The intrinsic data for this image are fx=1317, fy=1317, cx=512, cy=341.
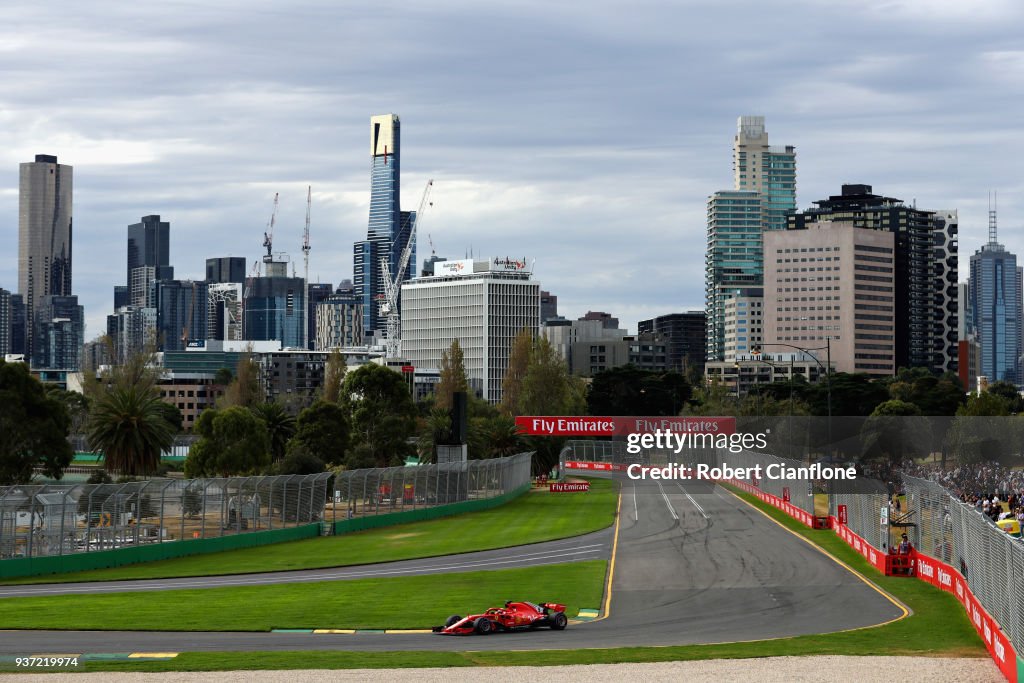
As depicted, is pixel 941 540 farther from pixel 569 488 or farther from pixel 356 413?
pixel 356 413

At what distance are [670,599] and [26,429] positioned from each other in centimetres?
5475

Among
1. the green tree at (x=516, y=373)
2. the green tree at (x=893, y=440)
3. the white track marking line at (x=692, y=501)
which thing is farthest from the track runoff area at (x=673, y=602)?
the green tree at (x=516, y=373)

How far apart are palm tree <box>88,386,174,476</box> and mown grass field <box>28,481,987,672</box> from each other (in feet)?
185

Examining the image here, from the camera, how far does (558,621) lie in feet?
127

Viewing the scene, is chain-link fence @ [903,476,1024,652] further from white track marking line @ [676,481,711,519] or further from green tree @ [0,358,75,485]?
green tree @ [0,358,75,485]

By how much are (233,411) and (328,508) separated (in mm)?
15831

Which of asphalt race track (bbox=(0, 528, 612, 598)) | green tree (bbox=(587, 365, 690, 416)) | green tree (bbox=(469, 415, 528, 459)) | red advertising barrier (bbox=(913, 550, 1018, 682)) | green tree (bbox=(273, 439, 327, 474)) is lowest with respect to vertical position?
asphalt race track (bbox=(0, 528, 612, 598))

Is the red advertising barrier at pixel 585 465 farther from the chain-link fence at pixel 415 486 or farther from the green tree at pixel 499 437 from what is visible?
the chain-link fence at pixel 415 486

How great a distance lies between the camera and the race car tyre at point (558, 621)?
38.7 m

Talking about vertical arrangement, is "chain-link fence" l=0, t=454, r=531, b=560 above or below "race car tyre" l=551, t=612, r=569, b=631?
above

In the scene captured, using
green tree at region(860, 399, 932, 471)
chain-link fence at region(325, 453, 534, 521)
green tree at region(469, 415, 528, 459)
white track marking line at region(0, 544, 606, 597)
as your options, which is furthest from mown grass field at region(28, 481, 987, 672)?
green tree at region(469, 415, 528, 459)

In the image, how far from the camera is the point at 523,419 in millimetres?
122312

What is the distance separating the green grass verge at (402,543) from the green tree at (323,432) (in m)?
23.4

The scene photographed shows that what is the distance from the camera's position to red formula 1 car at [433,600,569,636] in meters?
37.5
